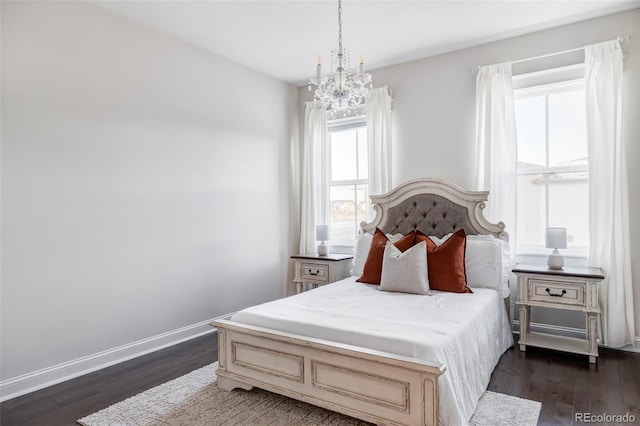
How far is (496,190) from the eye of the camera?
148 inches

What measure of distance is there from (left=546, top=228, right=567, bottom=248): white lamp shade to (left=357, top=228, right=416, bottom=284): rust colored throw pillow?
1123 millimetres

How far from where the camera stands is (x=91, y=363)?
120 inches

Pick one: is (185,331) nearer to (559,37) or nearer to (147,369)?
(147,369)

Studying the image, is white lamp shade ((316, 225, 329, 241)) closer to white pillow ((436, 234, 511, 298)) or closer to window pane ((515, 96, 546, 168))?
white pillow ((436, 234, 511, 298))

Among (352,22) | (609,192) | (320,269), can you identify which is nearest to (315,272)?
(320,269)

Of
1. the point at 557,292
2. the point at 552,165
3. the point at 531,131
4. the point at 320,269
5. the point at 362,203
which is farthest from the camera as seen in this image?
the point at 362,203

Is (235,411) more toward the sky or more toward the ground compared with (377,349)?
more toward the ground

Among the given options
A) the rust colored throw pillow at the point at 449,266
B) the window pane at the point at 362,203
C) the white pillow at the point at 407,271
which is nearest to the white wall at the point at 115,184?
the window pane at the point at 362,203

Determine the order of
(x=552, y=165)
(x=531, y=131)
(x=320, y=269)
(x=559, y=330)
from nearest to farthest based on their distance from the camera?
(x=559, y=330) < (x=552, y=165) < (x=531, y=131) < (x=320, y=269)

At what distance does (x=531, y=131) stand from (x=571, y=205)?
800 mm

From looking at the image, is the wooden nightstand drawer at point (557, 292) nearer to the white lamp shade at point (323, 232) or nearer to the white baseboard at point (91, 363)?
the white lamp shade at point (323, 232)

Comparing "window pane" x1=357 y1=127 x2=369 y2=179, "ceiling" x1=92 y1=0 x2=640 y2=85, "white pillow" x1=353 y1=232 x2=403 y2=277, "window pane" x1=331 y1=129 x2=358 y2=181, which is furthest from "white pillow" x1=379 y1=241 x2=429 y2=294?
"ceiling" x1=92 y1=0 x2=640 y2=85

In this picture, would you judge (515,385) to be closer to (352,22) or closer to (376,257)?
(376,257)

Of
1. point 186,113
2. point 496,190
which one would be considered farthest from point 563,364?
point 186,113
